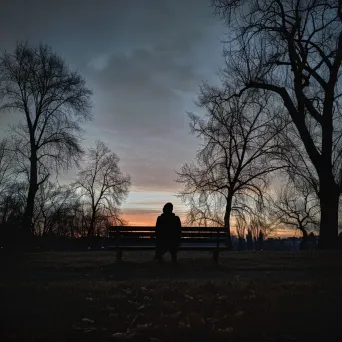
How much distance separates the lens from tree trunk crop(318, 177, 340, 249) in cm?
2123

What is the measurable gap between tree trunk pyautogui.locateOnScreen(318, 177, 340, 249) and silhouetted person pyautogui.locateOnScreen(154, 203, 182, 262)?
30.4 ft

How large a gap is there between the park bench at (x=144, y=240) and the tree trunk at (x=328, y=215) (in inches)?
304

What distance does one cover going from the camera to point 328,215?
21406mm

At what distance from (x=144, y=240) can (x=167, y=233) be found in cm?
81

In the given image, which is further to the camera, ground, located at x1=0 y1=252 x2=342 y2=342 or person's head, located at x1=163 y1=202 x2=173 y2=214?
person's head, located at x1=163 y1=202 x2=173 y2=214

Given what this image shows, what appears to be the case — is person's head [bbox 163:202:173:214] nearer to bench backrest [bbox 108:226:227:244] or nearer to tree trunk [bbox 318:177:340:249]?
bench backrest [bbox 108:226:227:244]

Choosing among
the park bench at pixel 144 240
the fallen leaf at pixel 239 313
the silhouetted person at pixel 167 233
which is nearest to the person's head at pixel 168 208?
the silhouetted person at pixel 167 233

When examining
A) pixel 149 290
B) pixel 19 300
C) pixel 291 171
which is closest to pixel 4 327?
pixel 19 300

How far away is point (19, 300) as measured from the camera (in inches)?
319

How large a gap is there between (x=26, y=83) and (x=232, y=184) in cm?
1704

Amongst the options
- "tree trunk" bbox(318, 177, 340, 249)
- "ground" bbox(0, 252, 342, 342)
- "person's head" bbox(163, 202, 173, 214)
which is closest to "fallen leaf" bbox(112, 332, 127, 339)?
"ground" bbox(0, 252, 342, 342)

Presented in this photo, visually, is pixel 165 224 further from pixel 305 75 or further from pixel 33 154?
pixel 33 154

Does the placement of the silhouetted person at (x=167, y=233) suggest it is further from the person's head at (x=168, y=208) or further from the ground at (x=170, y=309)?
the ground at (x=170, y=309)

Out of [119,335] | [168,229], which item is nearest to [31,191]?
[168,229]
